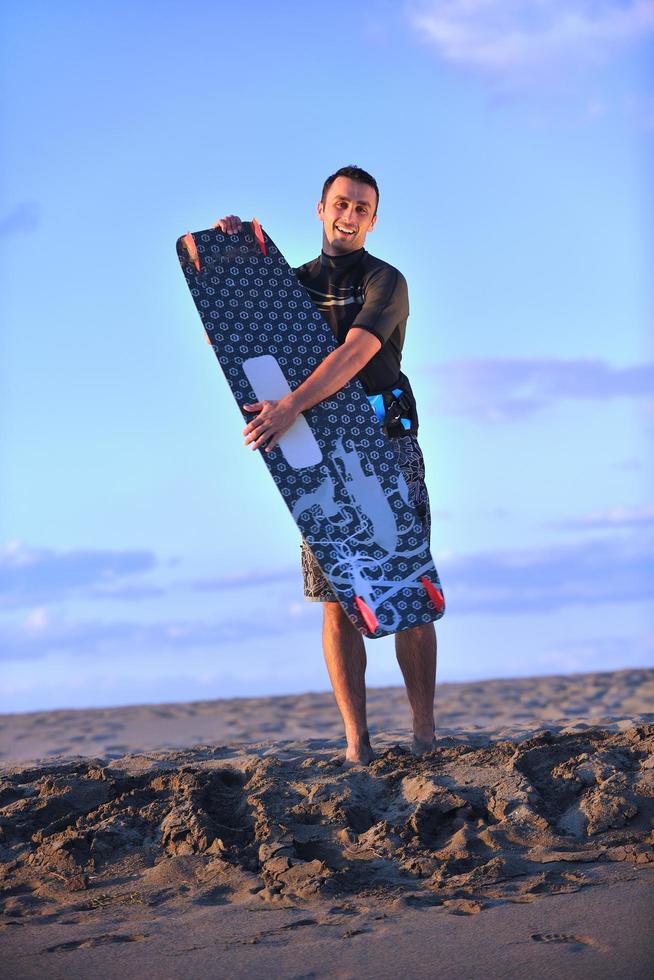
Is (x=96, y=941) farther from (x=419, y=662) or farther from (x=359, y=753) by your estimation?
(x=419, y=662)

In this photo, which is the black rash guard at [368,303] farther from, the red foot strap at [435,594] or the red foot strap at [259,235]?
the red foot strap at [435,594]

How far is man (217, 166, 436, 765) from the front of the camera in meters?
3.90

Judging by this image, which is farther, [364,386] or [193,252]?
[193,252]

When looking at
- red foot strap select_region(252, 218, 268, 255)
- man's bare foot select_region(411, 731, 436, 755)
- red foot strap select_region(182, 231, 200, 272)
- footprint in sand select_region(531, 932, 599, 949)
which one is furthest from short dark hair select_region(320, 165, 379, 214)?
footprint in sand select_region(531, 932, 599, 949)

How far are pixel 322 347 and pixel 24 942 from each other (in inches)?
93.0

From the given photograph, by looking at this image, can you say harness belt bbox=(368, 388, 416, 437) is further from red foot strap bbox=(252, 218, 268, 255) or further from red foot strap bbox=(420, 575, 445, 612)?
red foot strap bbox=(252, 218, 268, 255)

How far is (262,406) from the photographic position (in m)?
3.96

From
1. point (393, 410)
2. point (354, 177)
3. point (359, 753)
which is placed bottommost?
point (359, 753)

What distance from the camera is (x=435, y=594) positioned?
3914 mm

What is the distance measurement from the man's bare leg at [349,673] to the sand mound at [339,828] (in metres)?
0.11

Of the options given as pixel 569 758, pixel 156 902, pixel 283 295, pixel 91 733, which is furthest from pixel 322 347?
pixel 91 733

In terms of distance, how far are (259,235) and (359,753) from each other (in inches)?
84.5

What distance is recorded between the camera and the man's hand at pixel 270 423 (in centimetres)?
389

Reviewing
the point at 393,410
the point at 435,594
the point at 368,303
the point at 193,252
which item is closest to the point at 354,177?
the point at 368,303
